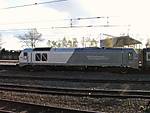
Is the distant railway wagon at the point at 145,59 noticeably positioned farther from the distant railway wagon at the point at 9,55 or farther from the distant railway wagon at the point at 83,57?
the distant railway wagon at the point at 9,55

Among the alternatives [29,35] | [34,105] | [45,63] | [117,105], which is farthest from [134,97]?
[29,35]

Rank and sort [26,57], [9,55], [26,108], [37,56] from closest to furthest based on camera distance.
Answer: [26,108] < [37,56] < [26,57] < [9,55]

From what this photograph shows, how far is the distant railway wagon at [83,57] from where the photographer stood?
33.5m

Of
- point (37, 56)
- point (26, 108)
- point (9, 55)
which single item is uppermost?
point (37, 56)

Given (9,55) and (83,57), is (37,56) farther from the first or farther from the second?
(9,55)

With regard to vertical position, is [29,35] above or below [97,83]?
above

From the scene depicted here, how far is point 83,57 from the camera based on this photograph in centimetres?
3453

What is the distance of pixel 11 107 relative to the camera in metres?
12.9

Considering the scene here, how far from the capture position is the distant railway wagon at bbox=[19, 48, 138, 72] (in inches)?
1318

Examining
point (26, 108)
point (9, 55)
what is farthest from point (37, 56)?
point (9, 55)

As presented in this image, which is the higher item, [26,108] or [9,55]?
[9,55]

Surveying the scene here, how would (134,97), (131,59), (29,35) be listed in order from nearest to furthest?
(134,97) → (131,59) → (29,35)

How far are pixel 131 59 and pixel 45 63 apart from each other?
8.83 meters

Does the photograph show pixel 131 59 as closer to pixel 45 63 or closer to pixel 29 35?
pixel 45 63
